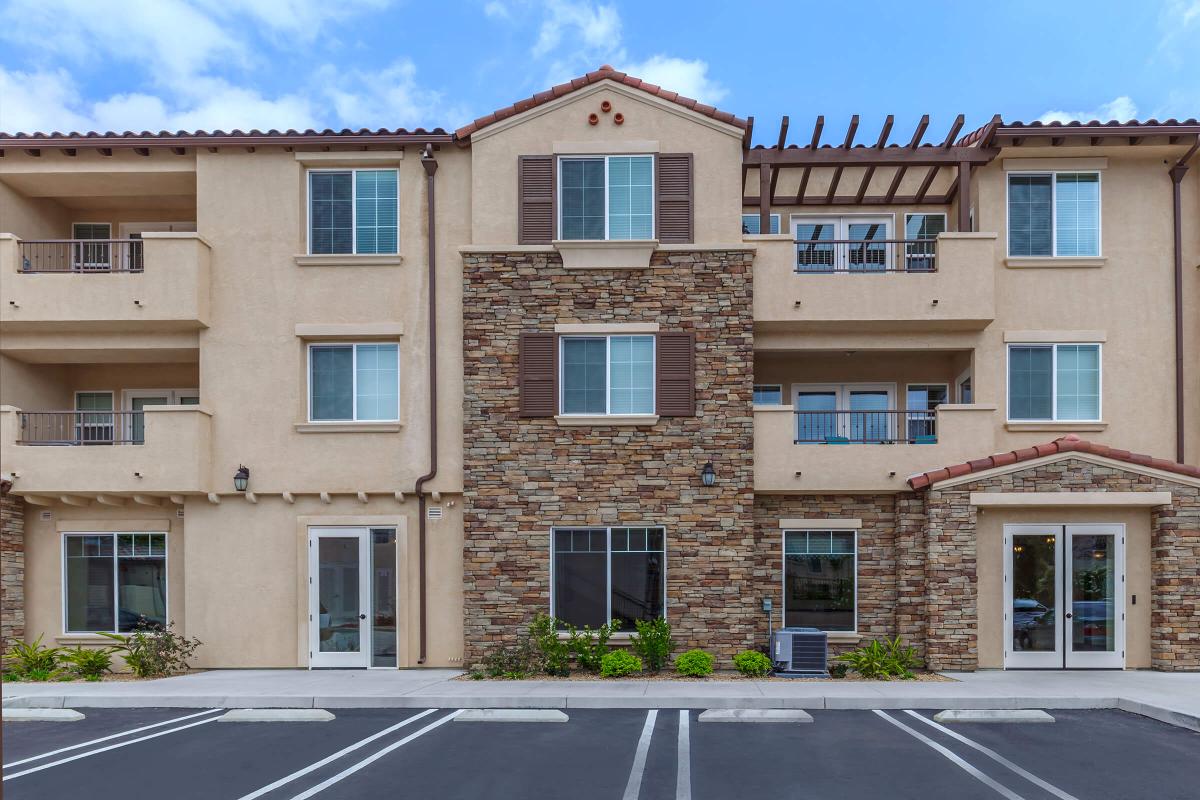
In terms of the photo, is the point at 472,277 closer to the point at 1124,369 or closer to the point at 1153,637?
the point at 1124,369

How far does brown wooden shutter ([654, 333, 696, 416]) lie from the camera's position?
15266mm

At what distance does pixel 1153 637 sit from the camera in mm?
14719

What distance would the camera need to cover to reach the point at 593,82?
1566 centimetres

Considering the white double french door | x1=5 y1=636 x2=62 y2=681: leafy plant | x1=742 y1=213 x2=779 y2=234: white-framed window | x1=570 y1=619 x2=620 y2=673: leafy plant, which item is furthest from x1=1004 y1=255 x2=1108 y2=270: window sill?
x1=5 y1=636 x2=62 y2=681: leafy plant

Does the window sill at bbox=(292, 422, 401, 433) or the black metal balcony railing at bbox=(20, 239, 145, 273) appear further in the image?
the black metal balcony railing at bbox=(20, 239, 145, 273)

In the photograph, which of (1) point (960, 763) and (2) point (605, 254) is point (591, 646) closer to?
(1) point (960, 763)

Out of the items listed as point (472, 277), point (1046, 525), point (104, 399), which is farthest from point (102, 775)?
point (1046, 525)

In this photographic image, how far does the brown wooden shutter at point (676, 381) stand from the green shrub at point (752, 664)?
163 inches

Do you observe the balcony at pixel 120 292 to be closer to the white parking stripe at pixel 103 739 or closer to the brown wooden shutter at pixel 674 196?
the white parking stripe at pixel 103 739

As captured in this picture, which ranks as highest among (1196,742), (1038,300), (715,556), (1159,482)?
(1038,300)

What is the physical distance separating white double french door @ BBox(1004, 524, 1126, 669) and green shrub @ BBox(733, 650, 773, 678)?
4142 millimetres

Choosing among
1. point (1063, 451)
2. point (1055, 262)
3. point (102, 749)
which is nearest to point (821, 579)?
→ point (1063, 451)

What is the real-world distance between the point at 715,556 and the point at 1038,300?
7641 mm

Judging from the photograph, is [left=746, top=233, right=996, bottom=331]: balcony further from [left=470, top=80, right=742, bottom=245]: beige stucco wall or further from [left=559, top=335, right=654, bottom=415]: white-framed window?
[left=559, top=335, right=654, bottom=415]: white-framed window
